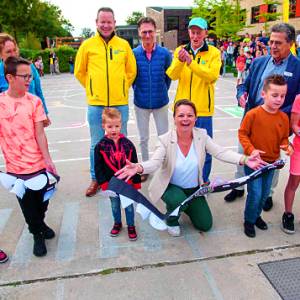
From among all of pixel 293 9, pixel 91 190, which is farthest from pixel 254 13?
pixel 91 190

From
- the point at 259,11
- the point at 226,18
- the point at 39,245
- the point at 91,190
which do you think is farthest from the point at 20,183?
the point at 259,11

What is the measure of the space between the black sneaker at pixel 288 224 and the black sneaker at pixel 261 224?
0.57 feet

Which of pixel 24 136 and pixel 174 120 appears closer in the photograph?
pixel 24 136

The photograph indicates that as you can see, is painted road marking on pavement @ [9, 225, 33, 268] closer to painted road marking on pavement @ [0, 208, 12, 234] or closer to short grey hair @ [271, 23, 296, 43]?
painted road marking on pavement @ [0, 208, 12, 234]

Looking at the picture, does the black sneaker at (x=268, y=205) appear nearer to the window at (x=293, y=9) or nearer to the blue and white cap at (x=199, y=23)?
the blue and white cap at (x=199, y=23)

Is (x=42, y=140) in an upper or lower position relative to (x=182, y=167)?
upper

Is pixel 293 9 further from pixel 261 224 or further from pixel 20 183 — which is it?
pixel 20 183

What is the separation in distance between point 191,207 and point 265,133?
105cm

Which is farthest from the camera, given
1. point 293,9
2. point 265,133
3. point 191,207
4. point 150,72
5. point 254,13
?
point 254,13

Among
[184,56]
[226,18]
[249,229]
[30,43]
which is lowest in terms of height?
[249,229]

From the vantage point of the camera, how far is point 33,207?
298cm

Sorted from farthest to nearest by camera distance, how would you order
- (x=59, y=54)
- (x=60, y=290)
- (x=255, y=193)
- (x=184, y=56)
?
(x=59, y=54)
(x=184, y=56)
(x=255, y=193)
(x=60, y=290)

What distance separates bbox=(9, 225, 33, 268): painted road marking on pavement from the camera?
2.96 metres

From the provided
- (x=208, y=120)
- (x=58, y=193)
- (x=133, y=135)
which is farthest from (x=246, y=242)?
(x=133, y=135)
